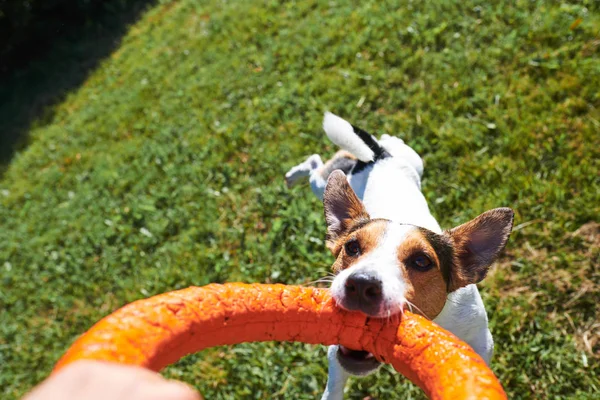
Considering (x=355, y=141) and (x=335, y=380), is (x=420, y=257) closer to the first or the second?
(x=335, y=380)

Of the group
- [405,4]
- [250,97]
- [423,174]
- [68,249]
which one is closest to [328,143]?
[423,174]

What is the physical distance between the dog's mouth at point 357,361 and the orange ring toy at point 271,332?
1.28 feet

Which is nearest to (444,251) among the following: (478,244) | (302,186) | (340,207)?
(478,244)

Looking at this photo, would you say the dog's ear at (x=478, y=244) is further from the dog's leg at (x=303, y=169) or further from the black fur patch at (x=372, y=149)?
the dog's leg at (x=303, y=169)

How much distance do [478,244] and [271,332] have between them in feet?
5.08

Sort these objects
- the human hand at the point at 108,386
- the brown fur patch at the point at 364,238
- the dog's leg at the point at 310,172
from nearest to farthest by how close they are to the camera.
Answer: the human hand at the point at 108,386 < the brown fur patch at the point at 364,238 < the dog's leg at the point at 310,172

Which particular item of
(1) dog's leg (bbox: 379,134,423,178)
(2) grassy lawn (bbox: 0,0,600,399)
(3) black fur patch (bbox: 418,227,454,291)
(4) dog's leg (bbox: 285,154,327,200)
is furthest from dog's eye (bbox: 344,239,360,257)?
(4) dog's leg (bbox: 285,154,327,200)

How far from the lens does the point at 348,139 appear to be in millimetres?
4961

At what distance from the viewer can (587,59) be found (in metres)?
5.83

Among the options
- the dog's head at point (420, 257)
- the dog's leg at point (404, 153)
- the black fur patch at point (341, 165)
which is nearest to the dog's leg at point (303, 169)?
the black fur patch at point (341, 165)

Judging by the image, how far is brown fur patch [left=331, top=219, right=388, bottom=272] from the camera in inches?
133

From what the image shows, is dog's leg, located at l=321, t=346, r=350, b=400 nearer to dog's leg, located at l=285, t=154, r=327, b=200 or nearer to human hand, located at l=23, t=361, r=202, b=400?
dog's leg, located at l=285, t=154, r=327, b=200

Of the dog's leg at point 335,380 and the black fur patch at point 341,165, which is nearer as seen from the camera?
the dog's leg at point 335,380

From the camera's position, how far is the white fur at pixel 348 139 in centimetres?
493
